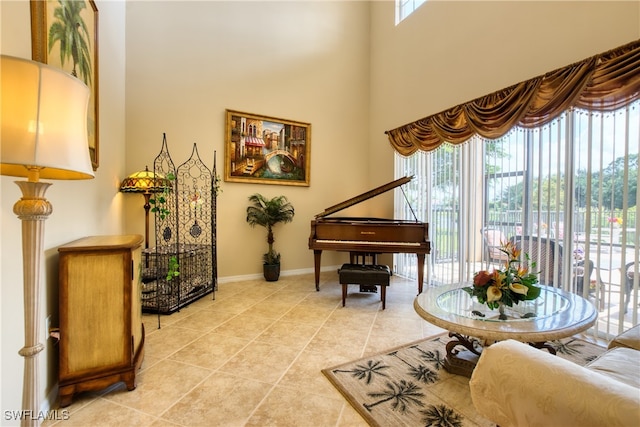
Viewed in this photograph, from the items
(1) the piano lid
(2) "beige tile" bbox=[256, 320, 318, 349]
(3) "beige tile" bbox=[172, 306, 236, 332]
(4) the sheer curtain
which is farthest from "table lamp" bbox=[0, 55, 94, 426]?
(4) the sheer curtain

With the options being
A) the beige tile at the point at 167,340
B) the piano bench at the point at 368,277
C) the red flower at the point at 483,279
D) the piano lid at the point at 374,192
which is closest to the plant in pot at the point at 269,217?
the piano lid at the point at 374,192

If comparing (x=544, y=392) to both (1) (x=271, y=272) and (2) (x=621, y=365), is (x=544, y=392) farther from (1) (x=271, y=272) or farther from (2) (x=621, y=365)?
(1) (x=271, y=272)

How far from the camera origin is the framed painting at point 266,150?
425 cm

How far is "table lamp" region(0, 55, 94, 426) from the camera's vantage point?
0.83 m

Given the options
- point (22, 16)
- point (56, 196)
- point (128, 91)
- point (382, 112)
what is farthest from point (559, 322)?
point (128, 91)

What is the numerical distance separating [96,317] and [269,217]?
9.10ft

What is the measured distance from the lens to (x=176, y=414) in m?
1.58

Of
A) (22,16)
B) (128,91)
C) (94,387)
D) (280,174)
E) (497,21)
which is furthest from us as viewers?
(280,174)

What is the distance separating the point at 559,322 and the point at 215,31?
202 inches

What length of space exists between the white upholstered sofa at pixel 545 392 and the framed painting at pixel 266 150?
3995 millimetres

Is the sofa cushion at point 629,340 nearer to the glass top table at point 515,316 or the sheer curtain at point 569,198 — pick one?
the glass top table at point 515,316

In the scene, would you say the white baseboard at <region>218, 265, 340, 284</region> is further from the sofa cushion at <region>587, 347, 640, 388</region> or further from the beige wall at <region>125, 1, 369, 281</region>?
the sofa cushion at <region>587, 347, 640, 388</region>

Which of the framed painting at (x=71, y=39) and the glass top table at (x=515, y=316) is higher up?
the framed painting at (x=71, y=39)

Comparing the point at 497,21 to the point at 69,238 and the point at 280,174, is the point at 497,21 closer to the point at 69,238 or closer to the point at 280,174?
the point at 280,174
